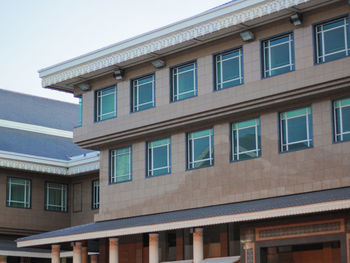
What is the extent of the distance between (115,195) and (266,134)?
26.3 feet

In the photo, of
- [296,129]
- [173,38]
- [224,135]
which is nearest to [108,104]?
[173,38]

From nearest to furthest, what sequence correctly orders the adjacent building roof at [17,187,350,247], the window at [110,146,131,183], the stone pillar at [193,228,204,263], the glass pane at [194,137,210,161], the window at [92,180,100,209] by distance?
the adjacent building roof at [17,187,350,247]
the stone pillar at [193,228,204,263]
the glass pane at [194,137,210,161]
the window at [110,146,131,183]
the window at [92,180,100,209]

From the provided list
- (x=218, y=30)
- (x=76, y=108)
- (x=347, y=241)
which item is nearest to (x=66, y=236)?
(x=218, y=30)

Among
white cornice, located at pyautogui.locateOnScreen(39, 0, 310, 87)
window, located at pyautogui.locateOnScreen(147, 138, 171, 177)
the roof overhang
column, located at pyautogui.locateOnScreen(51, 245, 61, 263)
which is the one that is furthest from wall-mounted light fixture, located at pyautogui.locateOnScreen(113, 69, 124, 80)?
column, located at pyautogui.locateOnScreen(51, 245, 61, 263)

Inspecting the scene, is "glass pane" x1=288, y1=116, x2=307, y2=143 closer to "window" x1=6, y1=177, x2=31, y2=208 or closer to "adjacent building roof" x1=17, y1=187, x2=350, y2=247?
"adjacent building roof" x1=17, y1=187, x2=350, y2=247

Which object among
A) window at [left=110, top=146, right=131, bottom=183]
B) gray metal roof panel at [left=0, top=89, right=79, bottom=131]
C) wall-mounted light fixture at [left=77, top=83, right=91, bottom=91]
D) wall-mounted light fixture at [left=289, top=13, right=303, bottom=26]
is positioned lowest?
window at [left=110, top=146, right=131, bottom=183]

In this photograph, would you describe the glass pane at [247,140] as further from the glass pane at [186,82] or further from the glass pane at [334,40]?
the glass pane at [334,40]

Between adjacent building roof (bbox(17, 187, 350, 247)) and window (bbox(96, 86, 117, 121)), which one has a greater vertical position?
window (bbox(96, 86, 117, 121))

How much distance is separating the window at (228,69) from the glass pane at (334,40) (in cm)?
358

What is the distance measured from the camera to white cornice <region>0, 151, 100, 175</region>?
40125 mm

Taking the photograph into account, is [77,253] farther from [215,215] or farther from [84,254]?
[215,215]

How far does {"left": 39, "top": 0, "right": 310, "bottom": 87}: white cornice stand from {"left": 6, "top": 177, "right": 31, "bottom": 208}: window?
7.58 metres

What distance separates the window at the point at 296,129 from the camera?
2733cm

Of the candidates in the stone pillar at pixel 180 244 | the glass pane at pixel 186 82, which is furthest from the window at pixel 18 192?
the glass pane at pixel 186 82
